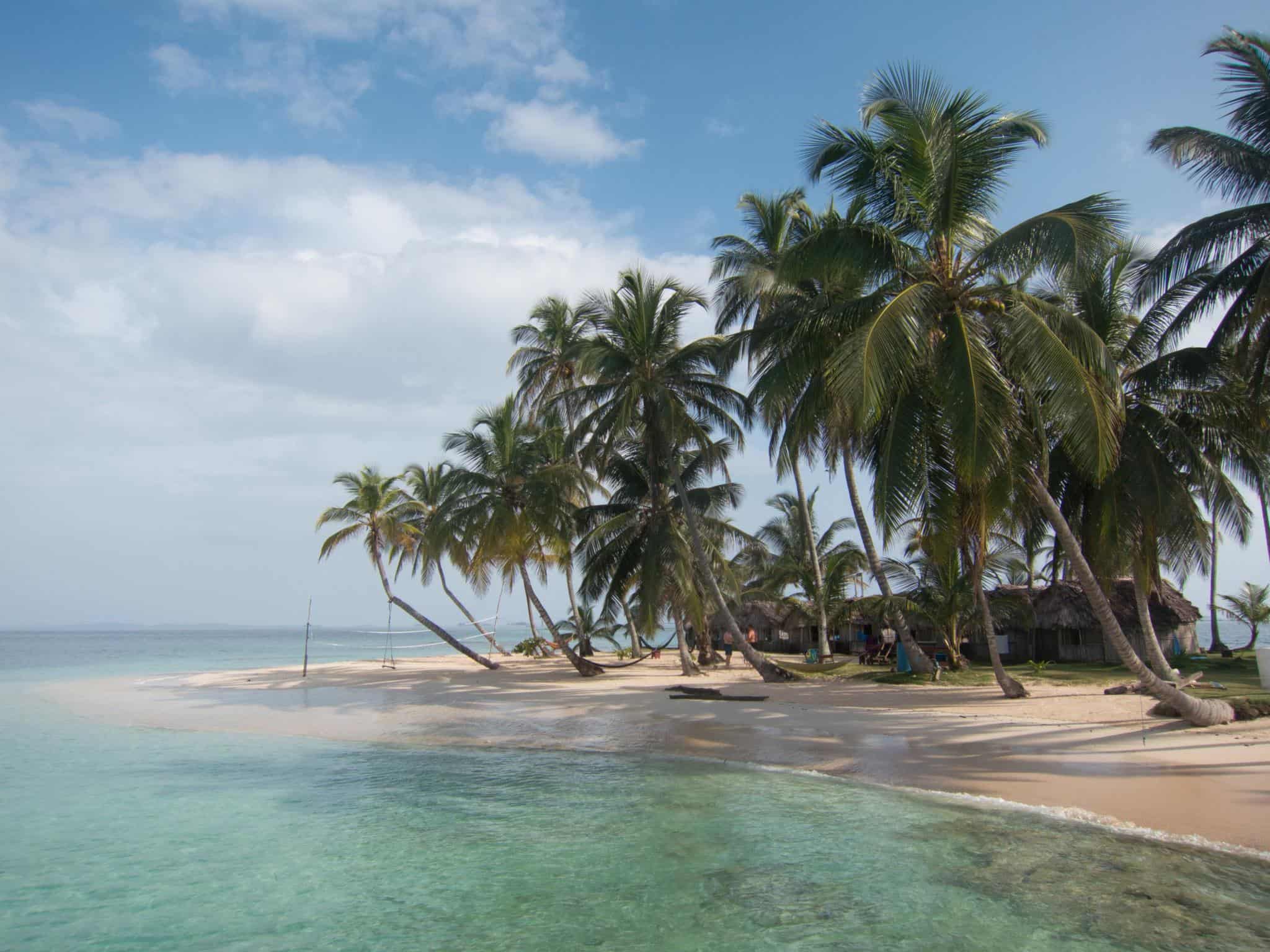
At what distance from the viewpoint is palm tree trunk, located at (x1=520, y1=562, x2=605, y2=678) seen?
21516mm

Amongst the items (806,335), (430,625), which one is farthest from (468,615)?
(806,335)

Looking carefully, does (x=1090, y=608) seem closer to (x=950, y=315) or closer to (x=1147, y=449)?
(x=1147, y=449)

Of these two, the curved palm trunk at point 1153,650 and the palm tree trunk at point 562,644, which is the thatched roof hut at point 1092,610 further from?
the palm tree trunk at point 562,644

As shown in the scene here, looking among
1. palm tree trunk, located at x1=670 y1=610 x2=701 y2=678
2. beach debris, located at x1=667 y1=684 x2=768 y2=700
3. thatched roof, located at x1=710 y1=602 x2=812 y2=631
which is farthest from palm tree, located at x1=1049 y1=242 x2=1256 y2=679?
thatched roof, located at x1=710 y1=602 x2=812 y2=631

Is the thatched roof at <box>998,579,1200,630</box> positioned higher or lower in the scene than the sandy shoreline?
higher

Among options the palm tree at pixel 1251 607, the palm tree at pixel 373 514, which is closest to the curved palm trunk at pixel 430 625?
the palm tree at pixel 373 514

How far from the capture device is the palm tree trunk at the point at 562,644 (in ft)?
70.6

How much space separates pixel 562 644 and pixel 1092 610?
13.7 metres

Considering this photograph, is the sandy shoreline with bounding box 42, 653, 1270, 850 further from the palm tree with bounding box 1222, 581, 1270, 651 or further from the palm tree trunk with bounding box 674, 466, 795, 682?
the palm tree with bounding box 1222, 581, 1270, 651

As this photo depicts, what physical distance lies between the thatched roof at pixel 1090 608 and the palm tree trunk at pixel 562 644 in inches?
431

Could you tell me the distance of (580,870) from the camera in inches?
252

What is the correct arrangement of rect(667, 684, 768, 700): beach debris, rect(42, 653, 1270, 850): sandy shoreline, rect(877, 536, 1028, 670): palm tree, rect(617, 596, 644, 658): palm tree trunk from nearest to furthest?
1. rect(42, 653, 1270, 850): sandy shoreline
2. rect(667, 684, 768, 700): beach debris
3. rect(877, 536, 1028, 670): palm tree
4. rect(617, 596, 644, 658): palm tree trunk

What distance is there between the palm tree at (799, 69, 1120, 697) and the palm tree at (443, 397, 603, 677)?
1115 cm

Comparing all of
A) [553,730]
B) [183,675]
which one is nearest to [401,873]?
[553,730]
